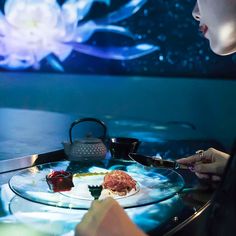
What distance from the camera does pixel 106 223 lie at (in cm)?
61

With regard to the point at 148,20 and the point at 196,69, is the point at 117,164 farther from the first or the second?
the point at 148,20

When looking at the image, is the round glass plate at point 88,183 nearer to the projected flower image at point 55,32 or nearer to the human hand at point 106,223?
the human hand at point 106,223

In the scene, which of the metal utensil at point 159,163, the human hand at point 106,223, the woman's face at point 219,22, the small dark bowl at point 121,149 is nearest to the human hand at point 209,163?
the metal utensil at point 159,163

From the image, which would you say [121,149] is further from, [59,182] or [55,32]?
[55,32]

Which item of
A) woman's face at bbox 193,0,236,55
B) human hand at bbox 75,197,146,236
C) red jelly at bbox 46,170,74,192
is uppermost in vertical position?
woman's face at bbox 193,0,236,55

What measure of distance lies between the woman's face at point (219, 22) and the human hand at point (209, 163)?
0.31 m

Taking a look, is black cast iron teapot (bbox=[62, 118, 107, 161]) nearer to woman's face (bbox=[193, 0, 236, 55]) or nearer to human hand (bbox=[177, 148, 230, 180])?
human hand (bbox=[177, 148, 230, 180])

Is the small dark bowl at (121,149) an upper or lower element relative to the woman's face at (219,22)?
lower

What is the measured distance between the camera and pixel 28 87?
3816mm

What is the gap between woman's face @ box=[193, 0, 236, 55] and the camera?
0.72 meters

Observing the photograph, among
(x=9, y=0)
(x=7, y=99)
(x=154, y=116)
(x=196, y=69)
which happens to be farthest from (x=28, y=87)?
(x=196, y=69)

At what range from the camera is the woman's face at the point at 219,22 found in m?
0.72

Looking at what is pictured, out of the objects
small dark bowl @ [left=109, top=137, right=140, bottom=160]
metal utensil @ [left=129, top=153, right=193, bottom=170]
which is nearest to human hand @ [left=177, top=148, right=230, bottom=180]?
metal utensil @ [left=129, top=153, right=193, bottom=170]

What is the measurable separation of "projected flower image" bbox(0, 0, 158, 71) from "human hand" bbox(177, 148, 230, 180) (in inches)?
82.6
